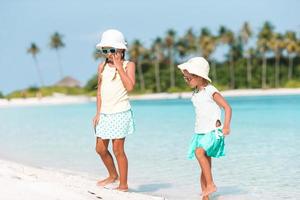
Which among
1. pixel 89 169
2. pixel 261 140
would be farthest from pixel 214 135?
pixel 261 140

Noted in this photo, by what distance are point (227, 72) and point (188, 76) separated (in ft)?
209

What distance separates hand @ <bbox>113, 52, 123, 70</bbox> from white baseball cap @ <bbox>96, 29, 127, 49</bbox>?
0.27 ft

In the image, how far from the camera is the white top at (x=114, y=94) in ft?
18.7

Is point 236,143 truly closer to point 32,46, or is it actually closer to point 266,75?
point 266,75

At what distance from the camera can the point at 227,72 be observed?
2694 inches

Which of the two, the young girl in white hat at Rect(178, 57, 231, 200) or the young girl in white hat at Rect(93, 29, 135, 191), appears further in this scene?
the young girl in white hat at Rect(93, 29, 135, 191)

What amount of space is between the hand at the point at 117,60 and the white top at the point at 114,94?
0.23ft

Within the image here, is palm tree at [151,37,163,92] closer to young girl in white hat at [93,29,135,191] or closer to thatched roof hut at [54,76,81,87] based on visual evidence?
thatched roof hut at [54,76,81,87]

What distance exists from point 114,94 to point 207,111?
930 millimetres

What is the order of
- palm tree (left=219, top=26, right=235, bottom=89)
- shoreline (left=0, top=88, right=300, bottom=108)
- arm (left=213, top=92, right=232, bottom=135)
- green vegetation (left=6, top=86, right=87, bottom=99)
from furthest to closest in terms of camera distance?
green vegetation (left=6, top=86, right=87, bottom=99) → palm tree (left=219, top=26, right=235, bottom=89) → shoreline (left=0, top=88, right=300, bottom=108) → arm (left=213, top=92, right=232, bottom=135)

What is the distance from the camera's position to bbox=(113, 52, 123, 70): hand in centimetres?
562

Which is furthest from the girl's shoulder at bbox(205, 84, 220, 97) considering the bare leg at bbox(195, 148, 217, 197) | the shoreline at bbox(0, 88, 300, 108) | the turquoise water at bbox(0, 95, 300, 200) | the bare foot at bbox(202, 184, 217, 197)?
the shoreline at bbox(0, 88, 300, 108)

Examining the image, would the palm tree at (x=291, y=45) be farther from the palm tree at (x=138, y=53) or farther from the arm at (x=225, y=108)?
the arm at (x=225, y=108)

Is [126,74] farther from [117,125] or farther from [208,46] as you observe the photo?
[208,46]
